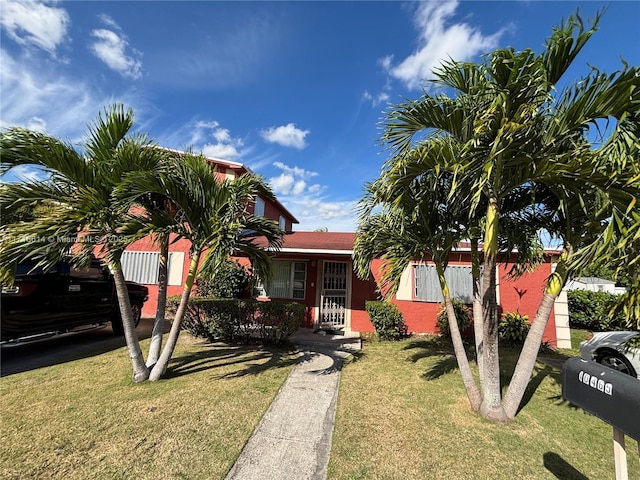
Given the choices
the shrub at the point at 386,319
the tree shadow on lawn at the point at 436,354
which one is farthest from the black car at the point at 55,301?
the shrub at the point at 386,319

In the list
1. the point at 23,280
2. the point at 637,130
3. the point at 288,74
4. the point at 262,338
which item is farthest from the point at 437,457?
the point at 288,74

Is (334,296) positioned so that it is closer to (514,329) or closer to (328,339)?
(328,339)

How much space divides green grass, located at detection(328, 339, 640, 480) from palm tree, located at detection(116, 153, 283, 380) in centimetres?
327

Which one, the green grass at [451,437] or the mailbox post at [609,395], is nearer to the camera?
the mailbox post at [609,395]

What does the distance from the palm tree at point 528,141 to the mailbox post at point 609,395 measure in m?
1.53

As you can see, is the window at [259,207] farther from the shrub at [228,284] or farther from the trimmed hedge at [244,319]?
the trimmed hedge at [244,319]

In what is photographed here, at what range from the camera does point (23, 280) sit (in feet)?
19.5

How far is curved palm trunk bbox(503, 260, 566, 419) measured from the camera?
4.03m

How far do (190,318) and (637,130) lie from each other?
964cm

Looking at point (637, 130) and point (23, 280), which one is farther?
point (23, 280)

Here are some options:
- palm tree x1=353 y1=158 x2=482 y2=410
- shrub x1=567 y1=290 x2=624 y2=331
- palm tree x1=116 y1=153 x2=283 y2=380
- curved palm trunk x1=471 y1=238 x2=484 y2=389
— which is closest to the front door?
palm tree x1=353 y1=158 x2=482 y2=410

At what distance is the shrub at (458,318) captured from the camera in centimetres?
955

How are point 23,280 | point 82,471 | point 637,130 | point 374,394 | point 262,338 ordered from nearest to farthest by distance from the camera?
point 82,471 → point 637,130 → point 374,394 → point 23,280 → point 262,338

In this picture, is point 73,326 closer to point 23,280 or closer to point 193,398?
point 23,280
